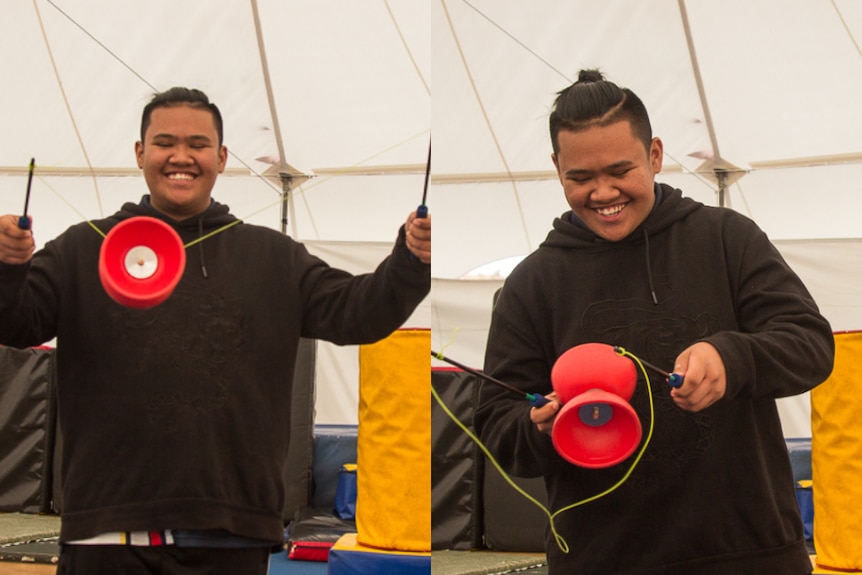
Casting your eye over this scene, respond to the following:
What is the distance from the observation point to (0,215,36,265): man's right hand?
1.12 m

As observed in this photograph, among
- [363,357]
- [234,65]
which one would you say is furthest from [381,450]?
[234,65]

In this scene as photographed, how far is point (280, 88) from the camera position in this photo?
2639 mm

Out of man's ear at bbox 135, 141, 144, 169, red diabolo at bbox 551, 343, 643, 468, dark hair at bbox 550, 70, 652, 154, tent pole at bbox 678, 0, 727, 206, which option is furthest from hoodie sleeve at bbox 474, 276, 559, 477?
tent pole at bbox 678, 0, 727, 206

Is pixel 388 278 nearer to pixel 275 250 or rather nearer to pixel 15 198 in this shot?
pixel 275 250

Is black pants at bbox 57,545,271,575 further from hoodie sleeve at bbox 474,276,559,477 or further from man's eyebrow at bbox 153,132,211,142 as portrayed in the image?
man's eyebrow at bbox 153,132,211,142

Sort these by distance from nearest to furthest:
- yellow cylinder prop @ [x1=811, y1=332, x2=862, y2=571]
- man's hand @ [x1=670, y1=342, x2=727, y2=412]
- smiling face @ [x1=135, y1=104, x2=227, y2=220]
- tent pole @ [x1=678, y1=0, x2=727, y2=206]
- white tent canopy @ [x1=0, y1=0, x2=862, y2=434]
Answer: man's hand @ [x1=670, y1=342, x2=727, y2=412] < smiling face @ [x1=135, y1=104, x2=227, y2=220] < white tent canopy @ [x1=0, y1=0, x2=862, y2=434] < yellow cylinder prop @ [x1=811, y1=332, x2=862, y2=571] < tent pole @ [x1=678, y1=0, x2=727, y2=206]

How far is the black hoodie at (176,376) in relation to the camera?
118 centimetres

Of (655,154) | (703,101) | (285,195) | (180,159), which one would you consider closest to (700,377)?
(655,154)

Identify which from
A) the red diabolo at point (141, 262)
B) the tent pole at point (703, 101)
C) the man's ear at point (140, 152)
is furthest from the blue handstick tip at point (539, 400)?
the tent pole at point (703, 101)

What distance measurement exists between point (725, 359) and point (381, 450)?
4.15 feet

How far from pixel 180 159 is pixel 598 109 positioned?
590mm

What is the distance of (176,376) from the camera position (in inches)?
47.4

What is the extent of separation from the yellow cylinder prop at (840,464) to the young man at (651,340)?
1215 millimetres

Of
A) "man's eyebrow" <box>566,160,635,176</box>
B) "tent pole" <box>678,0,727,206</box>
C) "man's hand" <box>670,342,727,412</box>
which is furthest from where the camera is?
"tent pole" <box>678,0,727,206</box>
